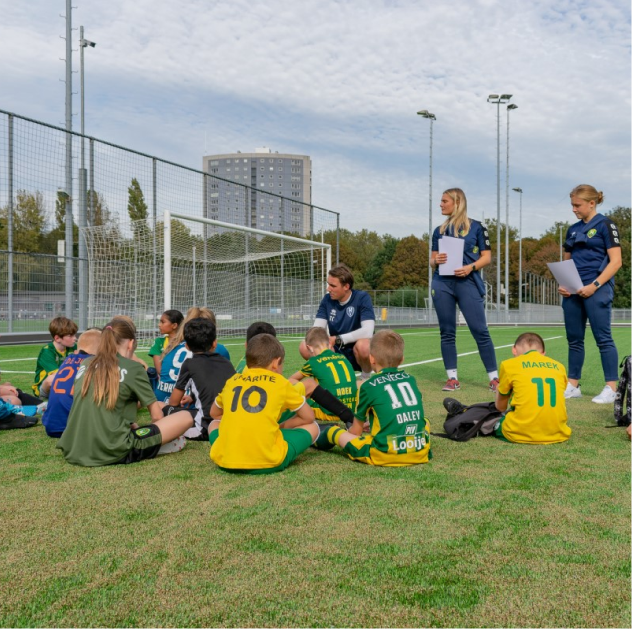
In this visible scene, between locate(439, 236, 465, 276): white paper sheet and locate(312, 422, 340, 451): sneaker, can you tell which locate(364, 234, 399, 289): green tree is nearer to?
locate(439, 236, 465, 276): white paper sheet

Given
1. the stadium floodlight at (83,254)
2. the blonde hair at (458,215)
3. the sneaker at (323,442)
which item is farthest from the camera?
the stadium floodlight at (83,254)

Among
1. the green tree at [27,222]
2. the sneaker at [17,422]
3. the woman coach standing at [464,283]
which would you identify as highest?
the green tree at [27,222]

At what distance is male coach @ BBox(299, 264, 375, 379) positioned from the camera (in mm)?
6211

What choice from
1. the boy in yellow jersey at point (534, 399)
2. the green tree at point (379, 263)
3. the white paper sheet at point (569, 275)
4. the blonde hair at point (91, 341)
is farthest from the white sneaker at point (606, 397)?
the green tree at point (379, 263)

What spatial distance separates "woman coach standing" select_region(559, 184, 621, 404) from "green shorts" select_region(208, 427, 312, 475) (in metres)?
3.64

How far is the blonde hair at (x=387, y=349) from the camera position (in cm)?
386

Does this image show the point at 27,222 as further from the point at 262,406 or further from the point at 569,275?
the point at 262,406

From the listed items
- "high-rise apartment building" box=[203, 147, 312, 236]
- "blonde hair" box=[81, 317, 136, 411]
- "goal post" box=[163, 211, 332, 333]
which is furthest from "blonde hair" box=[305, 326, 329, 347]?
"high-rise apartment building" box=[203, 147, 312, 236]

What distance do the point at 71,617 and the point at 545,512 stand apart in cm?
210

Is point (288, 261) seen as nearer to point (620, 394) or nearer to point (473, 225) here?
point (473, 225)

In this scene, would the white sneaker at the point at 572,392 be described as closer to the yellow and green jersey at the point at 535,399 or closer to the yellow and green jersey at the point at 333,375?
the yellow and green jersey at the point at 535,399

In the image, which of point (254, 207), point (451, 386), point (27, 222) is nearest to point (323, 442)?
point (451, 386)

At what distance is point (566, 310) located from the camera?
6.45 meters

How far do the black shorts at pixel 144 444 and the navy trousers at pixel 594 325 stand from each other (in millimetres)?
4489
